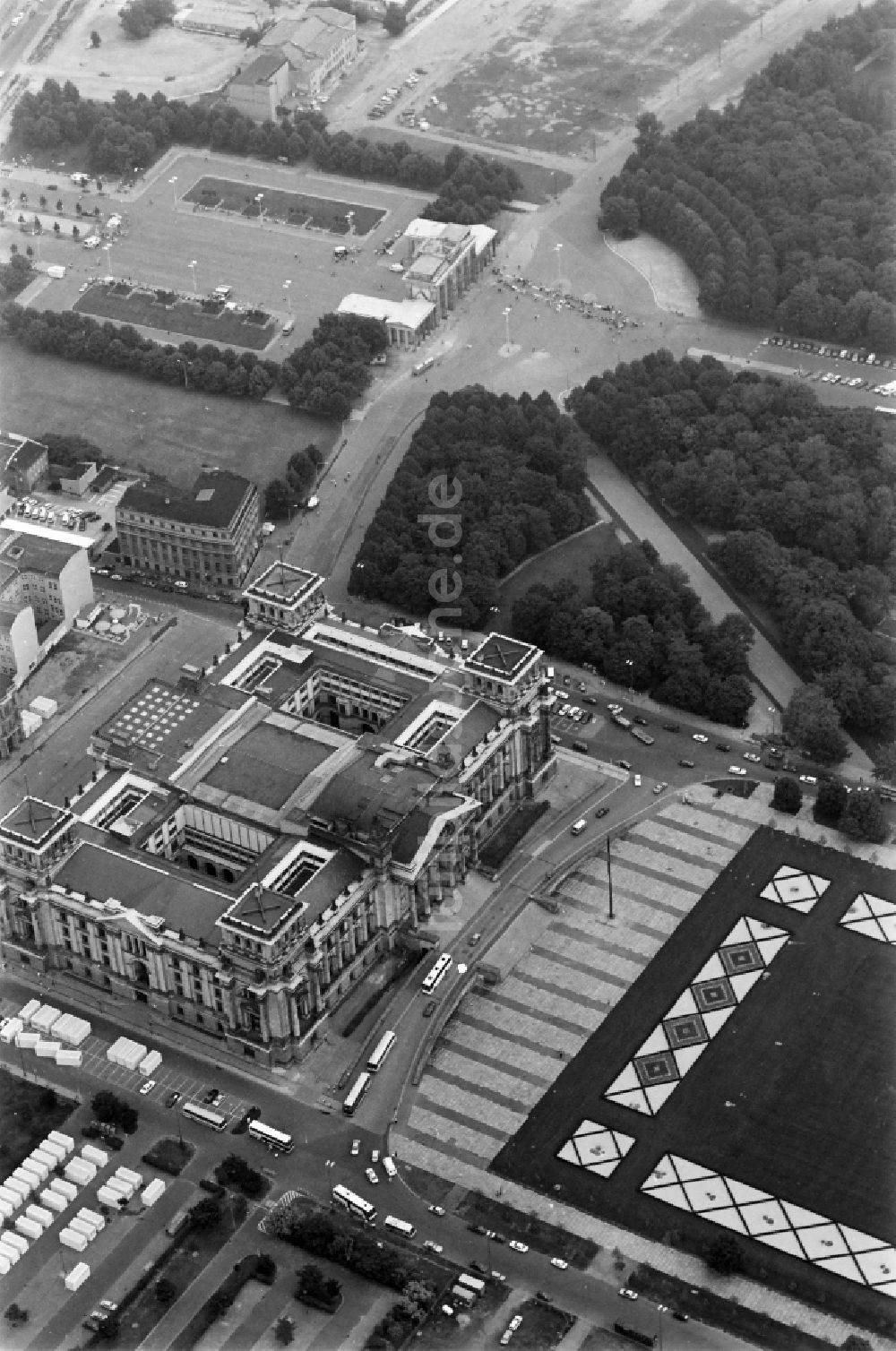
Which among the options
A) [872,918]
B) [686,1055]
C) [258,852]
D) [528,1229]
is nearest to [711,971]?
[686,1055]

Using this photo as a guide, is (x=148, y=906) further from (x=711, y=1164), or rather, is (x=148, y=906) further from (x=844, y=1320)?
(x=844, y=1320)

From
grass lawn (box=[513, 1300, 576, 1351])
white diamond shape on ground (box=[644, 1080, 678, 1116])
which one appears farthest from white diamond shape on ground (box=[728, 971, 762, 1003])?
grass lawn (box=[513, 1300, 576, 1351])

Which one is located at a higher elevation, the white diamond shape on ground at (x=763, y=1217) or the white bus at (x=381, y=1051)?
the white diamond shape on ground at (x=763, y=1217)

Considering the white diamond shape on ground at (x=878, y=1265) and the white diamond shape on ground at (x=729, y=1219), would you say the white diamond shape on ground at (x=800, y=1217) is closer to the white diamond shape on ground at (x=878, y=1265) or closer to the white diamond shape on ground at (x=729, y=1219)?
the white diamond shape on ground at (x=729, y=1219)

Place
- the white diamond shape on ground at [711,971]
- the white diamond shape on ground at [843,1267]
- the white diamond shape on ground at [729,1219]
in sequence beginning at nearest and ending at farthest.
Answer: the white diamond shape on ground at [843,1267] → the white diamond shape on ground at [729,1219] → the white diamond shape on ground at [711,971]

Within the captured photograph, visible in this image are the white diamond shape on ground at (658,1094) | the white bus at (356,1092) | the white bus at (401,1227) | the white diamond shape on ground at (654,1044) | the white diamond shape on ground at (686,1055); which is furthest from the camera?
the white diamond shape on ground at (654,1044)

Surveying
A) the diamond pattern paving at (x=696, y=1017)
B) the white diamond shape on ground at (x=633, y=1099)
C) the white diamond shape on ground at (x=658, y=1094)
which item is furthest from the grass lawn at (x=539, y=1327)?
the white diamond shape on ground at (x=658, y=1094)
